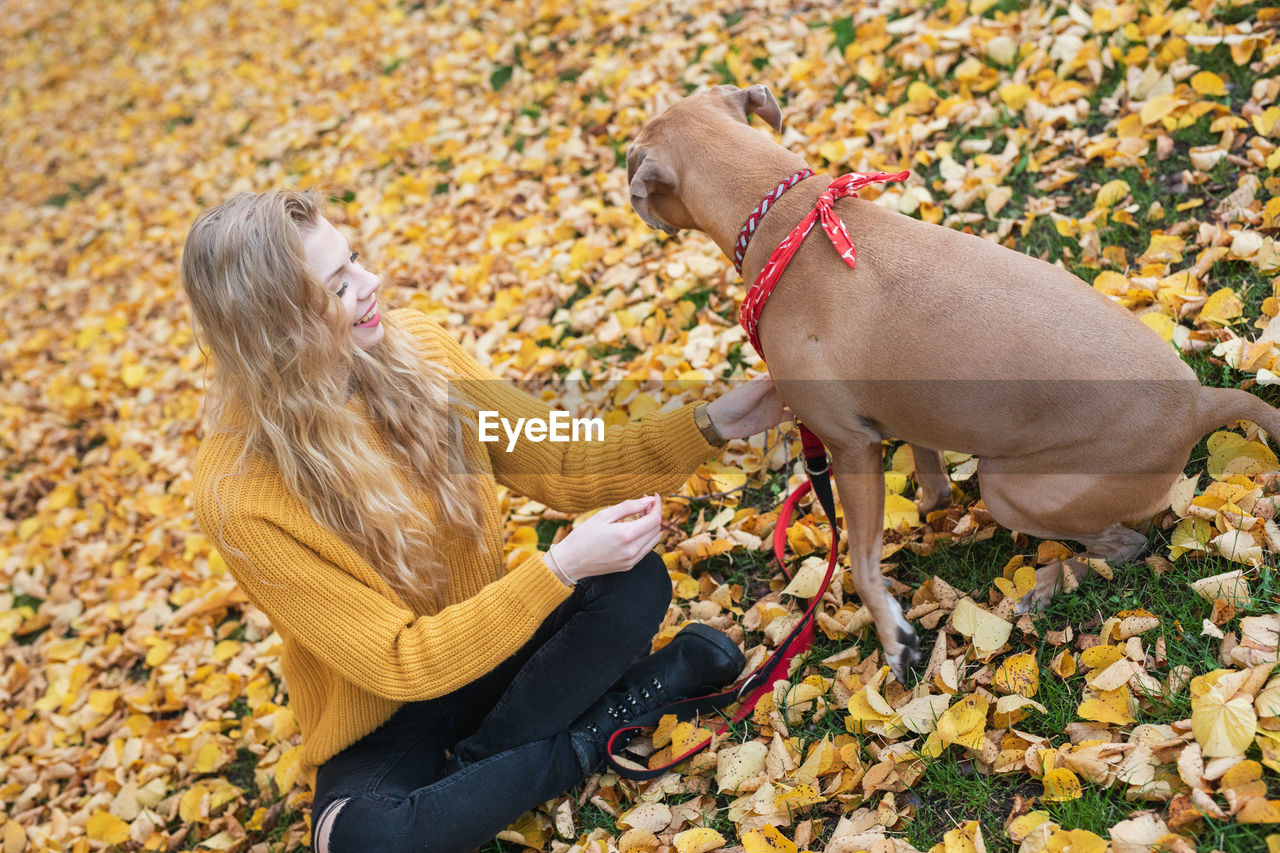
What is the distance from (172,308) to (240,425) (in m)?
4.44

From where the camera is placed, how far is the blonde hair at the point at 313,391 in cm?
269

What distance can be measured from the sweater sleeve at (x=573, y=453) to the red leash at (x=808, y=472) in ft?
1.21

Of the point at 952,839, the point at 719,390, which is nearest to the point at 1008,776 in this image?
the point at 952,839

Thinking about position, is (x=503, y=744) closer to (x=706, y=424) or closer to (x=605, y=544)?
(x=605, y=544)

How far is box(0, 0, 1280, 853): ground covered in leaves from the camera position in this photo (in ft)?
8.43

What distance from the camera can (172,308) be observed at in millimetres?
6699

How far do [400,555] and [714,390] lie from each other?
1.70 m

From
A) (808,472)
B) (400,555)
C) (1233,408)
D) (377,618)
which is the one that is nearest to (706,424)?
(808,472)

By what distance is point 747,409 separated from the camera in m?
3.17

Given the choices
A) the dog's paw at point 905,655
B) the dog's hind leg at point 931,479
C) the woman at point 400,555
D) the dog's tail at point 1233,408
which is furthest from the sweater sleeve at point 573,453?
the dog's tail at point 1233,408

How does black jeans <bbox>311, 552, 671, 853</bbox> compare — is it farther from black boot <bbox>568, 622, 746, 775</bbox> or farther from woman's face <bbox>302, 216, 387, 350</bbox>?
woman's face <bbox>302, 216, 387, 350</bbox>

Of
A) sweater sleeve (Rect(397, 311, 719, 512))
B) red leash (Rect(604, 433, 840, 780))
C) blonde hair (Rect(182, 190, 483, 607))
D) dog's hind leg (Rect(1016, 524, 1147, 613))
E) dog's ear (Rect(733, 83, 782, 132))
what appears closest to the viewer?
blonde hair (Rect(182, 190, 483, 607))

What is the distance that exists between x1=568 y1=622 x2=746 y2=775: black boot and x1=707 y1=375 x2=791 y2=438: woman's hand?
706mm

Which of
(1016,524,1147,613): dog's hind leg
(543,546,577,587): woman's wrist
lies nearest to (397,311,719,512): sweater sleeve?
(543,546,577,587): woman's wrist
